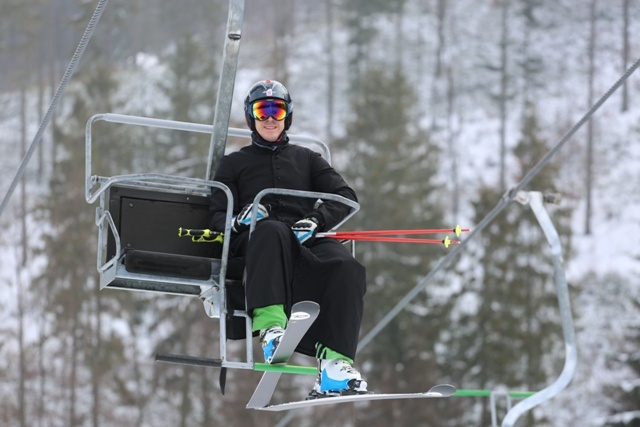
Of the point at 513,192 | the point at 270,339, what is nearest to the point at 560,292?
the point at 513,192

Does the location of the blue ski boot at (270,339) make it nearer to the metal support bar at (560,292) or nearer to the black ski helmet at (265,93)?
the black ski helmet at (265,93)

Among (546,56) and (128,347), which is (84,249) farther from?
(546,56)

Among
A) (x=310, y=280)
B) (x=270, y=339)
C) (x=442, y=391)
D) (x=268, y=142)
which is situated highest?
(x=268, y=142)

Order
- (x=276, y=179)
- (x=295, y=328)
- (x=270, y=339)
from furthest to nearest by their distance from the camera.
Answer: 1. (x=276, y=179)
2. (x=270, y=339)
3. (x=295, y=328)

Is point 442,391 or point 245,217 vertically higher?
point 245,217

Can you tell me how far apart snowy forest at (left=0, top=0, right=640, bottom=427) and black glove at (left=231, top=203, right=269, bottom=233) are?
62.3 ft

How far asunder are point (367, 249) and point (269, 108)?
3076 cm

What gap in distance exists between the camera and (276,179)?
7457mm

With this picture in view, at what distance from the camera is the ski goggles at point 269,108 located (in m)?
7.37

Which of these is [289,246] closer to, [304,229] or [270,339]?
[304,229]

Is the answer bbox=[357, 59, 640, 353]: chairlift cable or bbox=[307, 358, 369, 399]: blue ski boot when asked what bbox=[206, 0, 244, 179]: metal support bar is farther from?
bbox=[357, 59, 640, 353]: chairlift cable

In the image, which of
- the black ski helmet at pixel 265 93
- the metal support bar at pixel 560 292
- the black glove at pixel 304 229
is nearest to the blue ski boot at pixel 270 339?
the black glove at pixel 304 229

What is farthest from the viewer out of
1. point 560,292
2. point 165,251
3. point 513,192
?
point 513,192

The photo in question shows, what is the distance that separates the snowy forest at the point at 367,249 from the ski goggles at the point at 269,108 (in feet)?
62.3
